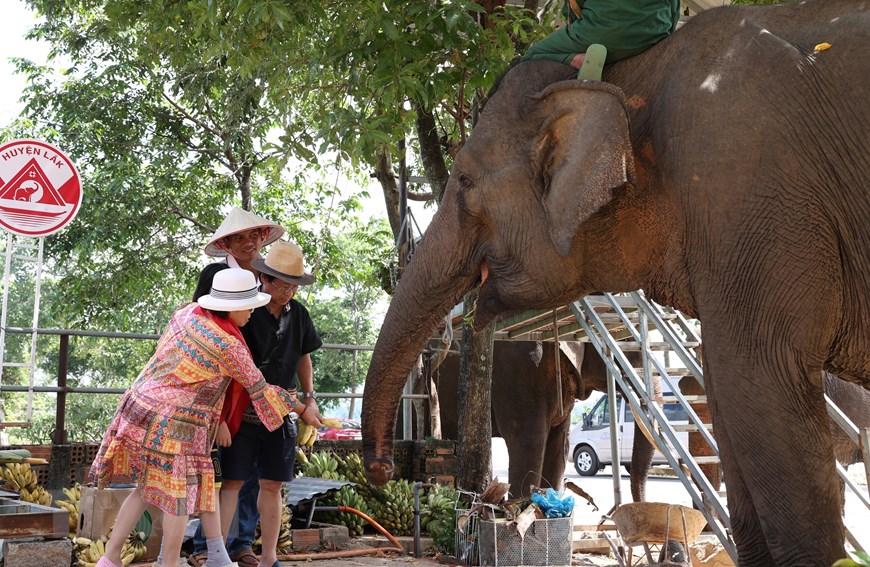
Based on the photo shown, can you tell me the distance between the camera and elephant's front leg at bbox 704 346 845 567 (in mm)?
3078

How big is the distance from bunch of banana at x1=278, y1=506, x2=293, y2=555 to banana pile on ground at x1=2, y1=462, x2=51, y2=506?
1885mm

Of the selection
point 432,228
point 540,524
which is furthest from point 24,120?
point 432,228

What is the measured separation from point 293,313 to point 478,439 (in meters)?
3.16

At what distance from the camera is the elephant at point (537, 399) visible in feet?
36.3

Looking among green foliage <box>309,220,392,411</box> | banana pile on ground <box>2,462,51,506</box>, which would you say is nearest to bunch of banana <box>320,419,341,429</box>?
banana pile on ground <box>2,462,51,506</box>

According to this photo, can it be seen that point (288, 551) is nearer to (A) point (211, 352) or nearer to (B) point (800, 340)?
(A) point (211, 352)

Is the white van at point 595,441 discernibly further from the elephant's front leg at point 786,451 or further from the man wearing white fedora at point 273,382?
the elephant's front leg at point 786,451

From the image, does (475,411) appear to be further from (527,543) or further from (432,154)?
(432,154)

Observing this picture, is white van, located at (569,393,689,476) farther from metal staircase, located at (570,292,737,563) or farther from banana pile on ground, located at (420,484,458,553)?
Answer: metal staircase, located at (570,292,737,563)

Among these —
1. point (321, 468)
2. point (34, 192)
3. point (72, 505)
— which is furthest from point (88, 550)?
point (34, 192)

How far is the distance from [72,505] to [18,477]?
57 cm

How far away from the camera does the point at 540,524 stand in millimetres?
7355

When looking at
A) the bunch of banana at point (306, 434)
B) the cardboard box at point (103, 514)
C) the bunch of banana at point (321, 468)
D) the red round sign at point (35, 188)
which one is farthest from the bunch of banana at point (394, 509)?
the red round sign at point (35, 188)

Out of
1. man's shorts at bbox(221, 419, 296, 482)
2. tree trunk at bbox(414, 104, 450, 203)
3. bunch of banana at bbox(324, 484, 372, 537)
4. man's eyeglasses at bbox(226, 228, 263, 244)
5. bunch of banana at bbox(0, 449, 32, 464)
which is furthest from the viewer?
tree trunk at bbox(414, 104, 450, 203)
